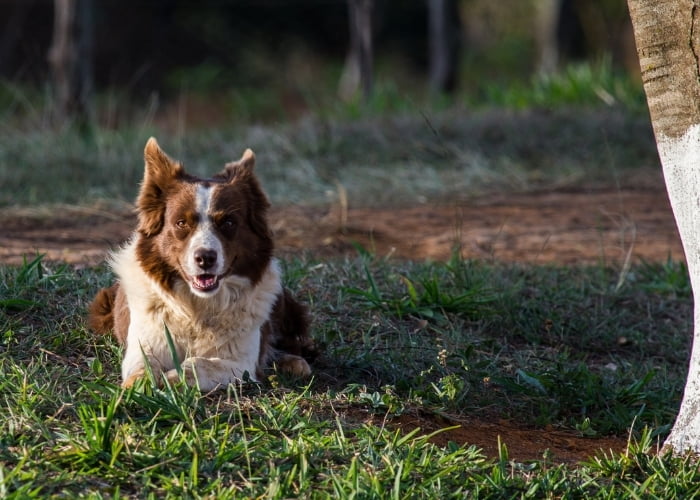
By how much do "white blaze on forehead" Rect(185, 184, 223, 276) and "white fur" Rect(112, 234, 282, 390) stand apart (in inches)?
7.6

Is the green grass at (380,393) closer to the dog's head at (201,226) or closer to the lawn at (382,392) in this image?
the lawn at (382,392)

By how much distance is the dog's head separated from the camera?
451 centimetres

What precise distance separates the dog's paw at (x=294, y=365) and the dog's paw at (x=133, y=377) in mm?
810

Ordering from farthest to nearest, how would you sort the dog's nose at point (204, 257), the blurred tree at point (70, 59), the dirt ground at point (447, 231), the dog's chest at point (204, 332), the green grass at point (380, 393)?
1. the blurred tree at point (70, 59)
2. the dirt ground at point (447, 231)
3. the dog's chest at point (204, 332)
4. the dog's nose at point (204, 257)
5. the green grass at point (380, 393)

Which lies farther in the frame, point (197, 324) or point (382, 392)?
point (382, 392)

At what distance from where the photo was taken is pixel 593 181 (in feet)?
34.8

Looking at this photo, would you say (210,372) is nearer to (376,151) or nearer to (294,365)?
(294,365)

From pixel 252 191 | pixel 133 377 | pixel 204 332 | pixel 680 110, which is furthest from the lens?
pixel 252 191

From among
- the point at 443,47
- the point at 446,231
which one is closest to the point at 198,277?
the point at 446,231

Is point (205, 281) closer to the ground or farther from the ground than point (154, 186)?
closer to the ground

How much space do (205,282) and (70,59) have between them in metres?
8.43

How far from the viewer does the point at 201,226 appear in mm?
4543

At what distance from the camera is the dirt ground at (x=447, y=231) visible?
24.5ft

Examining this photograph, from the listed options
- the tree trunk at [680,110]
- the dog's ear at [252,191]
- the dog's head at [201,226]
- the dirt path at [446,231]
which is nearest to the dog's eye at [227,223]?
the dog's head at [201,226]
